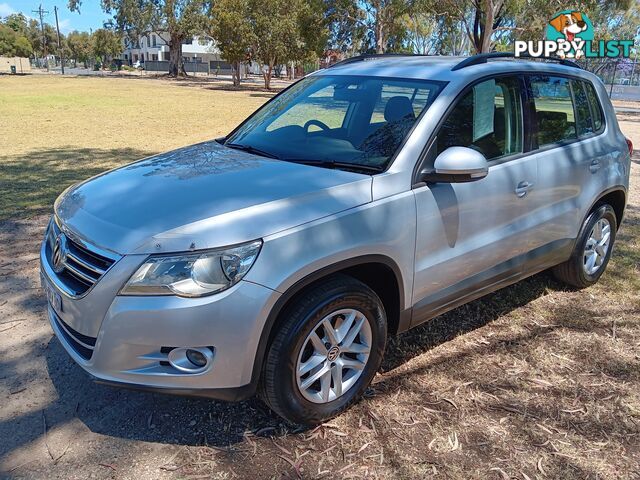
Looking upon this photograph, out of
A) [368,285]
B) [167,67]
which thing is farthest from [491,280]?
[167,67]

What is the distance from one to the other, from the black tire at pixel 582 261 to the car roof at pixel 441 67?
1.11m

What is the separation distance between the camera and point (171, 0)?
167ft

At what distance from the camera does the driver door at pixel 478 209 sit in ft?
10.5

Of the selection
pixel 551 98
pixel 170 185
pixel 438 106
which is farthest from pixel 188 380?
pixel 551 98

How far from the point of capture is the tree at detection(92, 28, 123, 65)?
10250 centimetres

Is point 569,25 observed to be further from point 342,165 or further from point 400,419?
point 400,419

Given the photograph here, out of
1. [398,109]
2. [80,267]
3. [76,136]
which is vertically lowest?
[76,136]

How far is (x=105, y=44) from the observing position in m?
104

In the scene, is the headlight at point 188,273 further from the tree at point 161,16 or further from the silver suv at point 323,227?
the tree at point 161,16

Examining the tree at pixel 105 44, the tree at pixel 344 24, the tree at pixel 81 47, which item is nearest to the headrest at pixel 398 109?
the tree at pixel 344 24

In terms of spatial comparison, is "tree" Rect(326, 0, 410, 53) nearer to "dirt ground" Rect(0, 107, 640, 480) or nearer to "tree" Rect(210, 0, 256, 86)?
"tree" Rect(210, 0, 256, 86)

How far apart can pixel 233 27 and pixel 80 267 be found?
35836mm

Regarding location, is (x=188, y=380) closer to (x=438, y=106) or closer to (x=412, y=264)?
(x=412, y=264)

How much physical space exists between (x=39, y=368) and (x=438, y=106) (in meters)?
2.85
